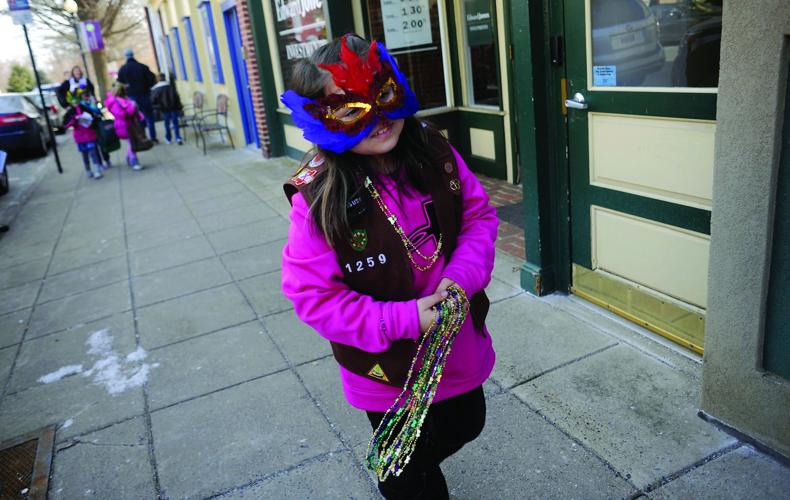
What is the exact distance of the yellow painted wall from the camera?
12.9 meters

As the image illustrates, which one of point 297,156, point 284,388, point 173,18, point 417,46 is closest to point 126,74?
point 173,18

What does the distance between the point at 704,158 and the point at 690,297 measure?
74 cm

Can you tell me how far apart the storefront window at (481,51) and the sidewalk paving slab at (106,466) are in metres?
5.15

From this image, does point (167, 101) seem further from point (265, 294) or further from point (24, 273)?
point (265, 294)

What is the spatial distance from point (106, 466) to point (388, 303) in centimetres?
217

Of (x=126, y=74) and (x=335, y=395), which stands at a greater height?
(x=126, y=74)

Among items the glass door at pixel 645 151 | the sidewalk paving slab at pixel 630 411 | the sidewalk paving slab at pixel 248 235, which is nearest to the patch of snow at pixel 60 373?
the sidewalk paving slab at pixel 248 235

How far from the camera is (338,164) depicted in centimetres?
182

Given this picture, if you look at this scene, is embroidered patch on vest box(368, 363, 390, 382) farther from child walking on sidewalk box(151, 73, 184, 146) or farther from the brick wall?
child walking on sidewalk box(151, 73, 184, 146)

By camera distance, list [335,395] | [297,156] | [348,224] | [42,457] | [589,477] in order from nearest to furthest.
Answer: [348,224], [589,477], [42,457], [335,395], [297,156]

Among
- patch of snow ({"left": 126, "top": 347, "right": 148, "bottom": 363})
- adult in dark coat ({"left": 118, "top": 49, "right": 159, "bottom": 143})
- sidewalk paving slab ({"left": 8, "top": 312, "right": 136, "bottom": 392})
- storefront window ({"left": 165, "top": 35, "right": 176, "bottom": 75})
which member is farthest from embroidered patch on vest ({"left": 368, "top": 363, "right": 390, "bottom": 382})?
storefront window ({"left": 165, "top": 35, "right": 176, "bottom": 75})

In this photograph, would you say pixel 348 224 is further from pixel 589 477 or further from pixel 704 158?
pixel 704 158

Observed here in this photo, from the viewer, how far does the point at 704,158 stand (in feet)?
10.1

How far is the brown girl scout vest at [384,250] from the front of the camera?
5.90 ft
